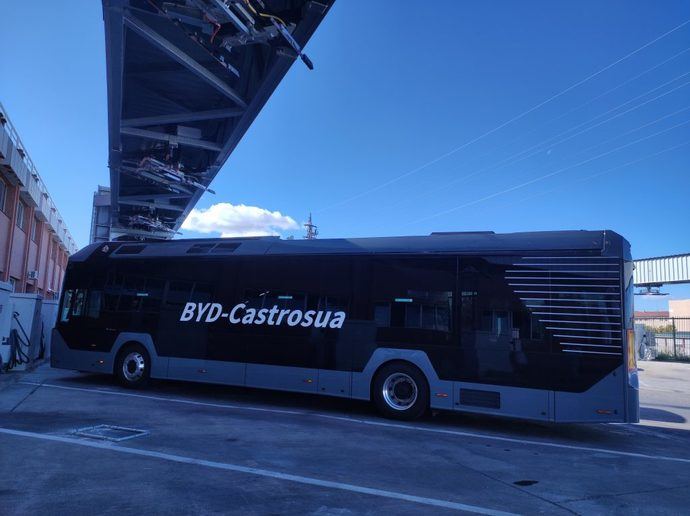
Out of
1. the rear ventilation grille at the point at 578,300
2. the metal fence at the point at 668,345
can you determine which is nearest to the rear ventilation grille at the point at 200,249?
the rear ventilation grille at the point at 578,300

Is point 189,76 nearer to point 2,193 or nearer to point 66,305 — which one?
point 66,305

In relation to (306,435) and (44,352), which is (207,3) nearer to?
(306,435)

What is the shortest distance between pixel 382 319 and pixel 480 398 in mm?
2199

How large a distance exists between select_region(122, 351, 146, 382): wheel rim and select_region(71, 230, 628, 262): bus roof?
7.63ft

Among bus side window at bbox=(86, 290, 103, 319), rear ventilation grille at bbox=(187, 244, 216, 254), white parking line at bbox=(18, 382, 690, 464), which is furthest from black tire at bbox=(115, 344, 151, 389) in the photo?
rear ventilation grille at bbox=(187, 244, 216, 254)

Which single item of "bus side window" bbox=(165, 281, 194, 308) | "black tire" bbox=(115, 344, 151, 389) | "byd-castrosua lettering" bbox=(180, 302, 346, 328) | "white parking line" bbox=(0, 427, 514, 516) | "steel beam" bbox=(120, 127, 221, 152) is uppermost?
"steel beam" bbox=(120, 127, 221, 152)

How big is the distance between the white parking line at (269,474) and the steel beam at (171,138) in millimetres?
9321

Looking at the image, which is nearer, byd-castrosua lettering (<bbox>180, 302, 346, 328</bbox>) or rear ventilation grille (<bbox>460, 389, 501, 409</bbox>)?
rear ventilation grille (<bbox>460, 389, 501, 409</bbox>)

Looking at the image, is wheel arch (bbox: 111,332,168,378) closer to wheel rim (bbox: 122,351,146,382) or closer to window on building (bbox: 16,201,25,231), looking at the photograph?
wheel rim (bbox: 122,351,146,382)

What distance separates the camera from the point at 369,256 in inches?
390

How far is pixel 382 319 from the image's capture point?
9586 millimetres

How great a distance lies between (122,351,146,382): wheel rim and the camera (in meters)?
11.7

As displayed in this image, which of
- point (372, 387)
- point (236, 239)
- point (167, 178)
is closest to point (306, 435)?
point (372, 387)

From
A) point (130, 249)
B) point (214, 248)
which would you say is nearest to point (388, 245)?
point (214, 248)
